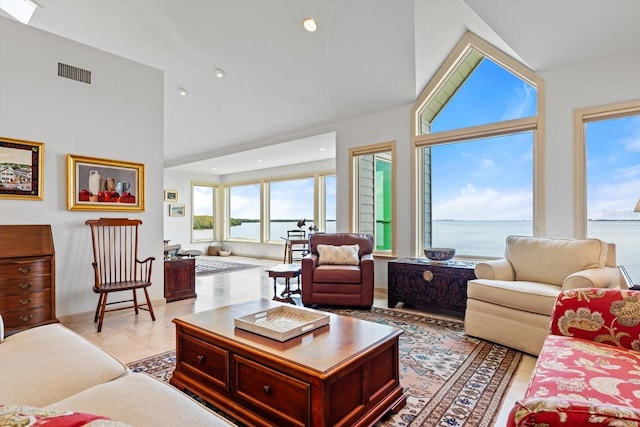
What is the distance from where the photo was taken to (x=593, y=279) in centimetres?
238

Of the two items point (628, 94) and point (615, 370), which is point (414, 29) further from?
point (615, 370)

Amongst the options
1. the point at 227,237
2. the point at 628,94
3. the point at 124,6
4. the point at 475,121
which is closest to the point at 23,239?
the point at 124,6

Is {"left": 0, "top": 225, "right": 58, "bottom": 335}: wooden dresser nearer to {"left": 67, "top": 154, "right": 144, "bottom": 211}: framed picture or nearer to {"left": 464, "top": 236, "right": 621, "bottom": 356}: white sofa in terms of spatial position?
{"left": 67, "top": 154, "right": 144, "bottom": 211}: framed picture

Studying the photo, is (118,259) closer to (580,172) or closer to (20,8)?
(20,8)

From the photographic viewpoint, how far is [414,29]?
3416 millimetres

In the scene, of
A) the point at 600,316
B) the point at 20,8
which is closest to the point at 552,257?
the point at 600,316

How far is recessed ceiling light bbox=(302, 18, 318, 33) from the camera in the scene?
11.5 feet

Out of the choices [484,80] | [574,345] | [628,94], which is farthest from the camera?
[484,80]

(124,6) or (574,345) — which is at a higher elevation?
(124,6)

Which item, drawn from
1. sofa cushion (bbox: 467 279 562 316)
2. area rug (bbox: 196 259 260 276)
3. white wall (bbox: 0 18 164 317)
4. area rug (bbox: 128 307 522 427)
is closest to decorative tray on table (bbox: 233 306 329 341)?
area rug (bbox: 128 307 522 427)

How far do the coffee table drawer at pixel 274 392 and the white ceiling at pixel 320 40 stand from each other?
3277mm

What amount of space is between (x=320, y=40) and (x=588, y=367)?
144 inches

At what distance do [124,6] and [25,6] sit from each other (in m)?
1.12

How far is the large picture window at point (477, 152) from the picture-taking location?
3729 millimetres
